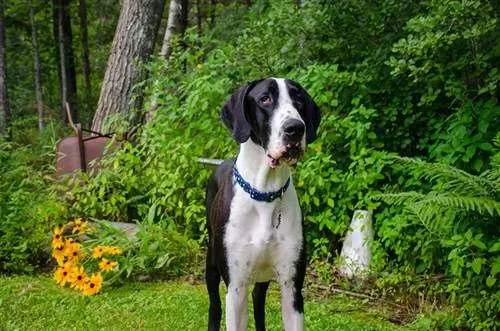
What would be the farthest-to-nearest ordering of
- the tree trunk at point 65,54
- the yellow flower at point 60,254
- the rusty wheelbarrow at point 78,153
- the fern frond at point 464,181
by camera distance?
the tree trunk at point 65,54
the rusty wheelbarrow at point 78,153
the yellow flower at point 60,254
the fern frond at point 464,181

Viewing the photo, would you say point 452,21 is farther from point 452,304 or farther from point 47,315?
point 47,315

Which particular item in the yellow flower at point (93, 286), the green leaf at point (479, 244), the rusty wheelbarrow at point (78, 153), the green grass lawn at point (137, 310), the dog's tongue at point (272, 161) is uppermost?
the dog's tongue at point (272, 161)

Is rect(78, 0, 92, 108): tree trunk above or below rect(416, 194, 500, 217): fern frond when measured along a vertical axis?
above

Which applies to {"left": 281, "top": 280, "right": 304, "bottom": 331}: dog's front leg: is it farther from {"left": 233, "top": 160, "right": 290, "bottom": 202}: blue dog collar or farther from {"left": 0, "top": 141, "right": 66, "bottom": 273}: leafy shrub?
{"left": 0, "top": 141, "right": 66, "bottom": 273}: leafy shrub

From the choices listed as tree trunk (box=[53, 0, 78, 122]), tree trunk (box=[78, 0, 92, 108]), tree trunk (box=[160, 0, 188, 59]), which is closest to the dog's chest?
tree trunk (box=[160, 0, 188, 59])

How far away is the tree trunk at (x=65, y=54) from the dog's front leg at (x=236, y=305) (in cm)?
1126

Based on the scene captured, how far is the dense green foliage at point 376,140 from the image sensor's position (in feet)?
12.0

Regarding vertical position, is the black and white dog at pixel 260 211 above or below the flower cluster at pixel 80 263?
above

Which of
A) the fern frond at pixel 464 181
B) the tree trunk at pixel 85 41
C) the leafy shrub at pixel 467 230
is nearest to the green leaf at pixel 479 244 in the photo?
the leafy shrub at pixel 467 230

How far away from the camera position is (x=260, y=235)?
2.67 metres

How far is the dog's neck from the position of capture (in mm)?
2672

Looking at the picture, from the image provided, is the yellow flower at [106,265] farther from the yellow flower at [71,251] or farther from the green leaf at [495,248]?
the green leaf at [495,248]

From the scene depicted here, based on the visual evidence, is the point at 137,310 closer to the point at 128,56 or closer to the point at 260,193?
the point at 260,193

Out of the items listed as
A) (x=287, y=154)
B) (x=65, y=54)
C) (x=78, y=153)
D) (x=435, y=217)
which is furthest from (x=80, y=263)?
(x=65, y=54)
